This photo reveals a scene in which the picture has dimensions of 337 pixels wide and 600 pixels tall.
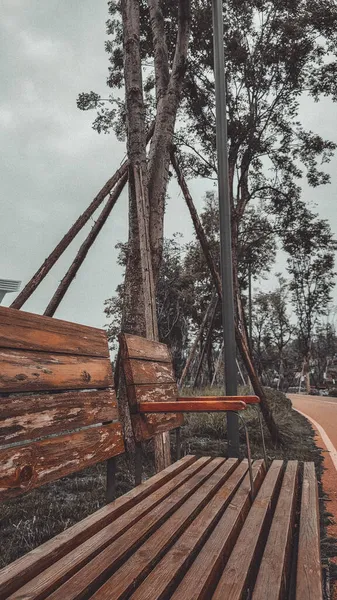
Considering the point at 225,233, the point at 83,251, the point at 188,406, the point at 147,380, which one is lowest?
the point at 188,406

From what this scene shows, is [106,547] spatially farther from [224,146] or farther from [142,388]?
[224,146]

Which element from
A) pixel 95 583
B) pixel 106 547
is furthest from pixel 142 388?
pixel 95 583

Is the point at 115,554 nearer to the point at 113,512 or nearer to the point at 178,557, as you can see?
the point at 178,557

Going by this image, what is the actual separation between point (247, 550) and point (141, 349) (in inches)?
58.8

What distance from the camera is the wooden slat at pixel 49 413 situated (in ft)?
4.32

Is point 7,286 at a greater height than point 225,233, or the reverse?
point 7,286

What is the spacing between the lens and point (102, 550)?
1.27m

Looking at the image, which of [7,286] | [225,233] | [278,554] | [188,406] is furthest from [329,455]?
[7,286]

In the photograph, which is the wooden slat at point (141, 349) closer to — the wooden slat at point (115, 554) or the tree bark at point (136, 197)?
the wooden slat at point (115, 554)

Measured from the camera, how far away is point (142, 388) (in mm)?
2451

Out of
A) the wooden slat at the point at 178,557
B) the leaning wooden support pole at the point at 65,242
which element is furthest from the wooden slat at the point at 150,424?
the leaning wooden support pole at the point at 65,242

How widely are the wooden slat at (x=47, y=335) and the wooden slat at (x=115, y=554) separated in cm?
65

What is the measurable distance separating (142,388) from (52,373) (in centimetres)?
93

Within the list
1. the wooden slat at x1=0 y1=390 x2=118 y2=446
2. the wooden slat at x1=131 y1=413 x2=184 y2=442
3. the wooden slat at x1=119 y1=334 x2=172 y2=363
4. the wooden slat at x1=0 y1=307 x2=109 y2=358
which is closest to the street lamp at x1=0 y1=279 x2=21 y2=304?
the wooden slat at x1=119 y1=334 x2=172 y2=363
